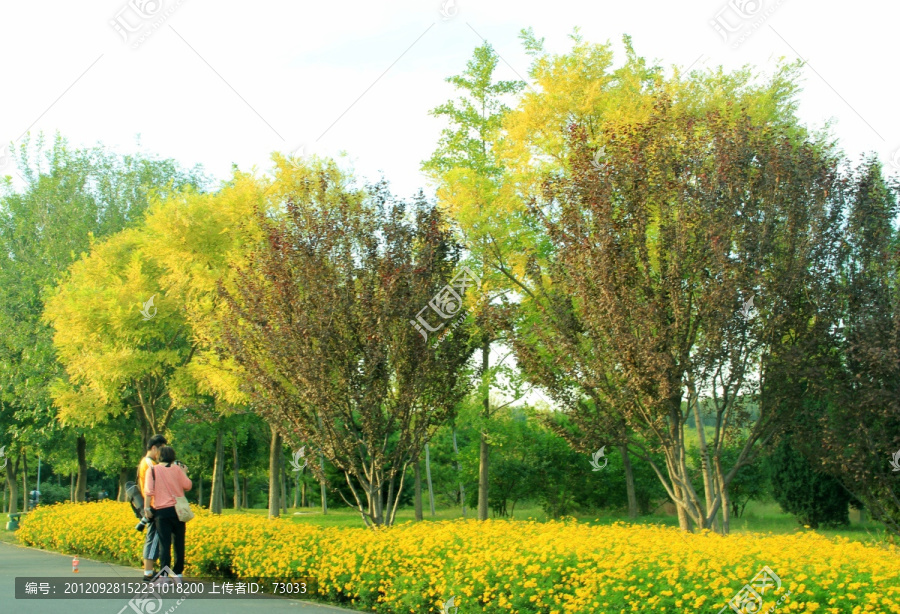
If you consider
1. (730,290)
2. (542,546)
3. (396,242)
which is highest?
(396,242)

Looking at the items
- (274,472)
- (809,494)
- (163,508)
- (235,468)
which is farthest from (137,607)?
(235,468)

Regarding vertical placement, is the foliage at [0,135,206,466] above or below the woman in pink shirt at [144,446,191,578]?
above

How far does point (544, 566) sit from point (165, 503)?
4497 millimetres

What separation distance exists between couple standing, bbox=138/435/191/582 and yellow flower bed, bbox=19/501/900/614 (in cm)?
131

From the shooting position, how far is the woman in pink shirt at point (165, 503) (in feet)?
28.4

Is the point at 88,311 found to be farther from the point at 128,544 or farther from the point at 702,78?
the point at 702,78

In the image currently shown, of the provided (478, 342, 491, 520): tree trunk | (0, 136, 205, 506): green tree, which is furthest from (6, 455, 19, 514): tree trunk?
(478, 342, 491, 520): tree trunk

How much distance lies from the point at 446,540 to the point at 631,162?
215 inches

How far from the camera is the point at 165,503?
870cm

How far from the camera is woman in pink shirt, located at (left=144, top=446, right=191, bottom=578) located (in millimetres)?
8664

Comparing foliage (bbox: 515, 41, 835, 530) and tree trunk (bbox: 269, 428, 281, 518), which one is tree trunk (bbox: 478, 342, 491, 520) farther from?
foliage (bbox: 515, 41, 835, 530)

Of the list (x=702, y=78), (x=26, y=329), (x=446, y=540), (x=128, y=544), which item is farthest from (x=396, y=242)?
(x=26, y=329)

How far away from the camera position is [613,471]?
2719 centimetres

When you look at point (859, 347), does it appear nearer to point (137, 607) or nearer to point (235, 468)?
point (137, 607)
